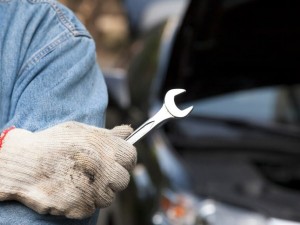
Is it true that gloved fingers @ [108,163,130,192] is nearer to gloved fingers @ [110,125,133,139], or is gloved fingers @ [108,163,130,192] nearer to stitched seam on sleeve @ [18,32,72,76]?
gloved fingers @ [110,125,133,139]

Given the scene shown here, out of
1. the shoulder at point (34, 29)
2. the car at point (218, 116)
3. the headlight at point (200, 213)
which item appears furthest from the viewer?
the car at point (218, 116)

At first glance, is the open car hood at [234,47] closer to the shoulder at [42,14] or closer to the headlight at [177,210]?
the headlight at [177,210]

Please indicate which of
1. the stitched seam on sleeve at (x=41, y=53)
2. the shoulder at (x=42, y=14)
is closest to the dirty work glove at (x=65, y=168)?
the stitched seam on sleeve at (x=41, y=53)

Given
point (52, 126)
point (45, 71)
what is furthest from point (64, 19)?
point (52, 126)

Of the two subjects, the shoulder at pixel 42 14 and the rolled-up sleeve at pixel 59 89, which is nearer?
the rolled-up sleeve at pixel 59 89

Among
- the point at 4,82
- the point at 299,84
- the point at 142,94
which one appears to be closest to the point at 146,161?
the point at 142,94

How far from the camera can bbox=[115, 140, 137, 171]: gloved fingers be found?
4.87 ft

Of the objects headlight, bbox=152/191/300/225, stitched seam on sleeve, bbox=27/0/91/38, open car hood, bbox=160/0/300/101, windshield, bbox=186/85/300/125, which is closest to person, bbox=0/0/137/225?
stitched seam on sleeve, bbox=27/0/91/38

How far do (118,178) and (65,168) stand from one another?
99mm

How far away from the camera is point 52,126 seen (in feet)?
5.08

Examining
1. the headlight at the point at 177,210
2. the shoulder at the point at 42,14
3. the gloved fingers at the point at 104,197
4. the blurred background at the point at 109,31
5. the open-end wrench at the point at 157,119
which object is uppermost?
the shoulder at the point at 42,14

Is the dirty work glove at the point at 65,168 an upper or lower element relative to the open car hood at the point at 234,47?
upper

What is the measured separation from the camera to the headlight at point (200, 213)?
130 inches

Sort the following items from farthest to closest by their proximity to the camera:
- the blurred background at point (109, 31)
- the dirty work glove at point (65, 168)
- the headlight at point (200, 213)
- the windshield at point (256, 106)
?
the blurred background at point (109, 31)
the windshield at point (256, 106)
the headlight at point (200, 213)
the dirty work glove at point (65, 168)
